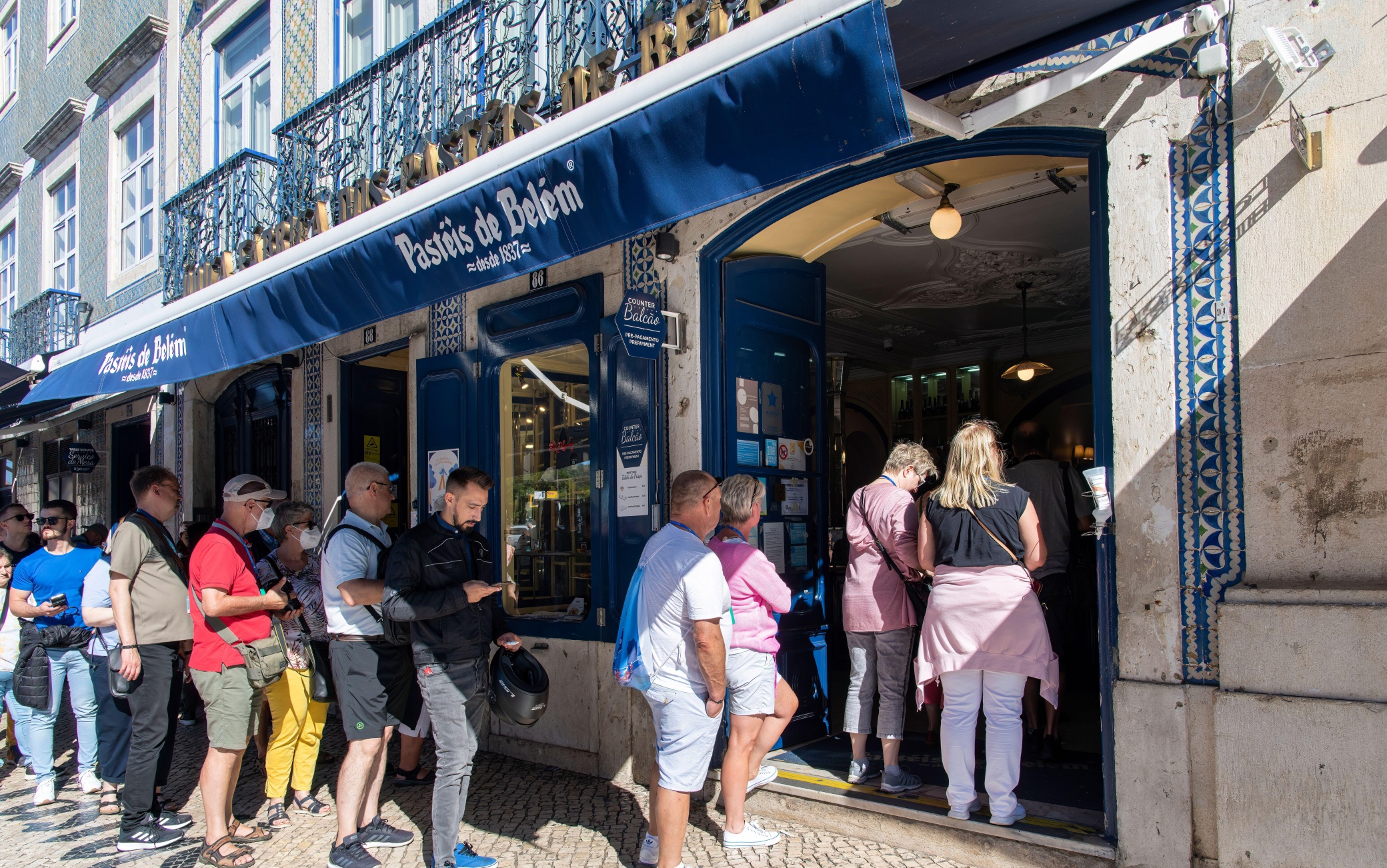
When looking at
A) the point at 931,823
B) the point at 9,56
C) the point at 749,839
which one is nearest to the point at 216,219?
the point at 749,839

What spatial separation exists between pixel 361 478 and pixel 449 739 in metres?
1.19

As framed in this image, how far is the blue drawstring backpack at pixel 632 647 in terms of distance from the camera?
3.48 m

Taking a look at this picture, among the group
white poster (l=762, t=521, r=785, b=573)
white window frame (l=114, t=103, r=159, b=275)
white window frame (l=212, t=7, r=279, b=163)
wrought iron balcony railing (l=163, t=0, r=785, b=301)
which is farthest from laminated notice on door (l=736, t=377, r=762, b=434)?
white window frame (l=114, t=103, r=159, b=275)

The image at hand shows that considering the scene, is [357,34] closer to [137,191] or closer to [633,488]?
[137,191]

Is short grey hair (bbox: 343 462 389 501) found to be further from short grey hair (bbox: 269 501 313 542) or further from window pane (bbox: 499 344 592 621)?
window pane (bbox: 499 344 592 621)

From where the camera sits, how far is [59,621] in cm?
532

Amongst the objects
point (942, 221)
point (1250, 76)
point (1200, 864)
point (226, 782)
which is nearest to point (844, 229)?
point (942, 221)

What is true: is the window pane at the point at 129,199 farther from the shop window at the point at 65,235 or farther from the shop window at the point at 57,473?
the shop window at the point at 57,473

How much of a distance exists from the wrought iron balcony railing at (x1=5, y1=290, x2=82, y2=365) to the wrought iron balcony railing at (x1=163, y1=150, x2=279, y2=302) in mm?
3749

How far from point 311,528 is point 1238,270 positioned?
14.6 feet

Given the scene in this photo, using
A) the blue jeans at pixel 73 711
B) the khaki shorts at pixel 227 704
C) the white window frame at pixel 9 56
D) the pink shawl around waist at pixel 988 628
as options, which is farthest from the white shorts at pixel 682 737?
the white window frame at pixel 9 56

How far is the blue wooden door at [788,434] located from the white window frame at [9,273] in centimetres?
1395

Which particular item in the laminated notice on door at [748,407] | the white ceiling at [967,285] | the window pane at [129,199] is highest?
the window pane at [129,199]

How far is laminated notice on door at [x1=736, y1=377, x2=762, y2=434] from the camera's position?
495 centimetres
